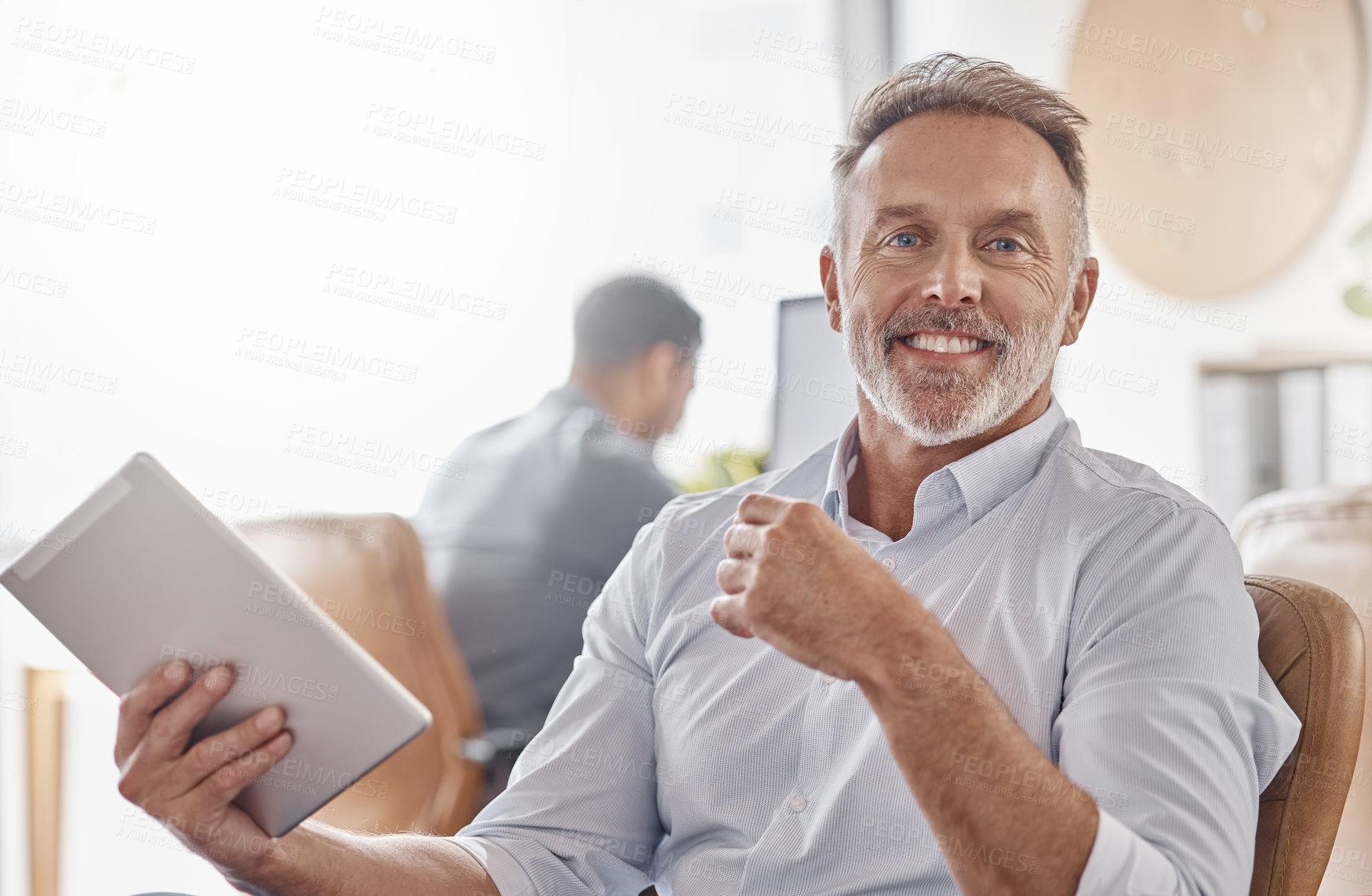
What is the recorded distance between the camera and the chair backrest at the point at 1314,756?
2.81 feet

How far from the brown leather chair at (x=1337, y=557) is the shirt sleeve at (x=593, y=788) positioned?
71 centimetres

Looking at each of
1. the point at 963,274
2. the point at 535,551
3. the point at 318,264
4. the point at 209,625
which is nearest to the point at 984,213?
the point at 963,274

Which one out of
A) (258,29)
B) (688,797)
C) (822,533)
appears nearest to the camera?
(822,533)

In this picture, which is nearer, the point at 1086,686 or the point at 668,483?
the point at 1086,686

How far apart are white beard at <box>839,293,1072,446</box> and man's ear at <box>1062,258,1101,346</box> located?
6 cm

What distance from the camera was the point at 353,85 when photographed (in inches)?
91.3

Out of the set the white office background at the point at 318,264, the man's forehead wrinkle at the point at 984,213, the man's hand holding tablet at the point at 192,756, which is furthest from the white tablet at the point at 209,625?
the white office background at the point at 318,264

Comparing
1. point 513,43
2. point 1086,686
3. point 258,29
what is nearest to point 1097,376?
point 513,43

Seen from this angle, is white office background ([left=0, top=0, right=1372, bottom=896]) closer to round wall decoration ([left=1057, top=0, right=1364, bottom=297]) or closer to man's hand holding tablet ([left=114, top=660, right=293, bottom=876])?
round wall decoration ([left=1057, top=0, right=1364, bottom=297])

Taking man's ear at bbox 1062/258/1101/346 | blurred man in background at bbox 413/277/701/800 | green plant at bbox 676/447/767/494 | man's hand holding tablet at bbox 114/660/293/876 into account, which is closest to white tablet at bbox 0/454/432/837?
man's hand holding tablet at bbox 114/660/293/876

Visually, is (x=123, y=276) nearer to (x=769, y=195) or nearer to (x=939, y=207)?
(x=769, y=195)

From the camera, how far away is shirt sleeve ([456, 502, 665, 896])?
3.60 ft

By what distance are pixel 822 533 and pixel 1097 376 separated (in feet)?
6.16

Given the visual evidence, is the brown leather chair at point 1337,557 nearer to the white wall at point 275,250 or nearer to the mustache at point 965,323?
the mustache at point 965,323
